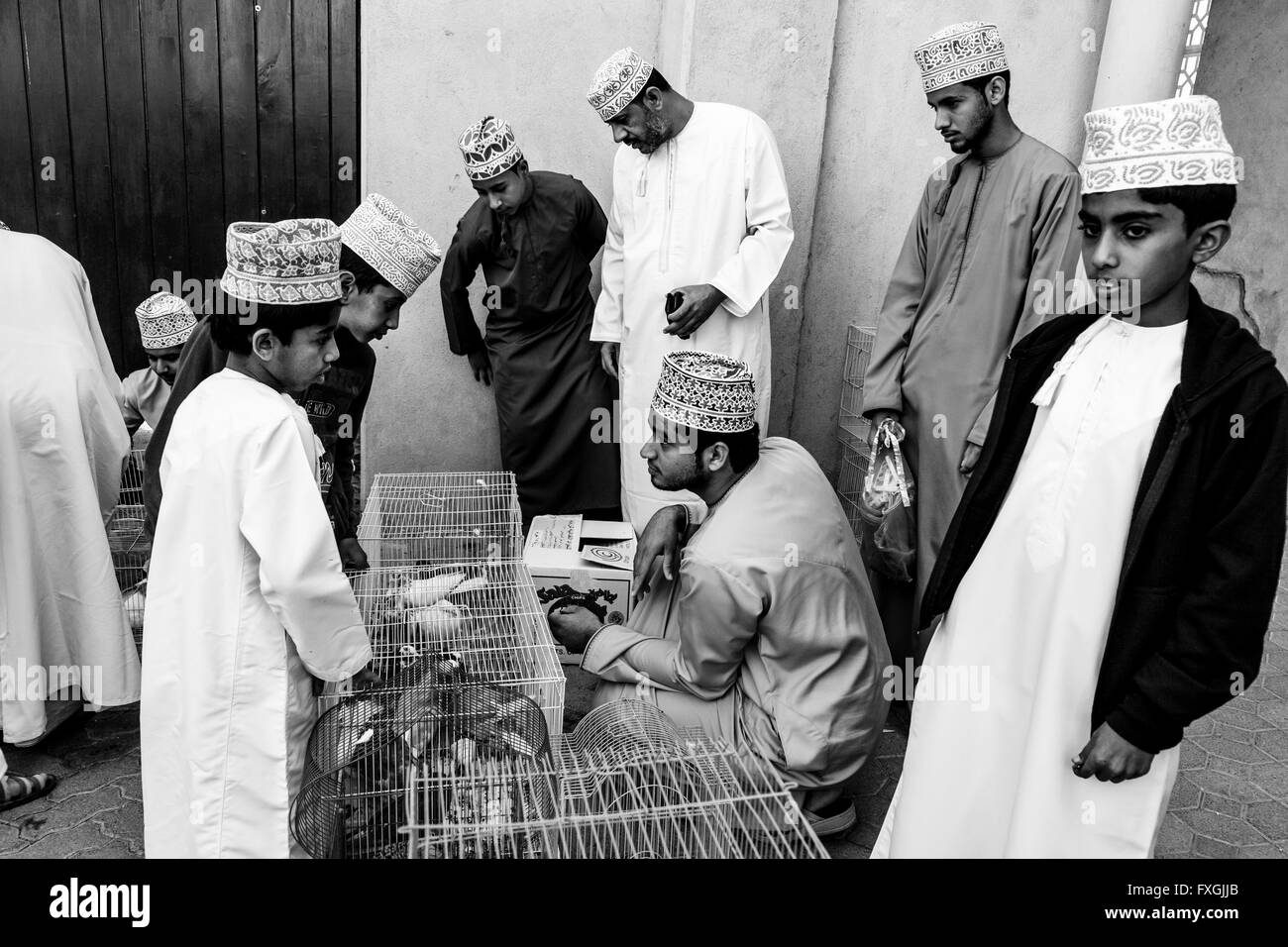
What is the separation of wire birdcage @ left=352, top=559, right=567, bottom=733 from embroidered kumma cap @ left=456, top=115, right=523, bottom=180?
5.11ft

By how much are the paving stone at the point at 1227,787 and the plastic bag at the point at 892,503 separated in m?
1.07

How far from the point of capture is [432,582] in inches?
125

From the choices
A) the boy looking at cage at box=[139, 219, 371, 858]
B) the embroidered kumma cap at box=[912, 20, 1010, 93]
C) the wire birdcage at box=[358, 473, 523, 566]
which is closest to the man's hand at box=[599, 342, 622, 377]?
the wire birdcage at box=[358, 473, 523, 566]

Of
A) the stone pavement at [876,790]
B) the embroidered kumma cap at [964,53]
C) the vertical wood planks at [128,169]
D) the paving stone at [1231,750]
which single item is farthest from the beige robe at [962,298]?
the vertical wood planks at [128,169]

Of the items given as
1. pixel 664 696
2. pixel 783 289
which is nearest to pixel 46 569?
pixel 664 696

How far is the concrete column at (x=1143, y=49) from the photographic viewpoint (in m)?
4.16

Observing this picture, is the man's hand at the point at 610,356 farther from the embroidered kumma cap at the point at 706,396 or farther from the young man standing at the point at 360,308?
the embroidered kumma cap at the point at 706,396

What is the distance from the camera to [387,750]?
2490 mm

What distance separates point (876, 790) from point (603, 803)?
1.17 meters

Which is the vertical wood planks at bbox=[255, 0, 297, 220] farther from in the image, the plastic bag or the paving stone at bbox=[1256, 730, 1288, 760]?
the paving stone at bbox=[1256, 730, 1288, 760]

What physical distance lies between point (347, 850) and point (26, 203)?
3.49 m

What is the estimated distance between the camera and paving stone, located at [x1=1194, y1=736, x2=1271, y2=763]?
3.48 metres

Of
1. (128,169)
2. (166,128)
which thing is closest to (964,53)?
(166,128)

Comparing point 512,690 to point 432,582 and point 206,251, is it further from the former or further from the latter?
point 206,251
